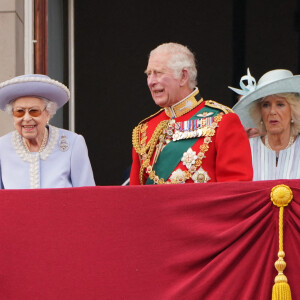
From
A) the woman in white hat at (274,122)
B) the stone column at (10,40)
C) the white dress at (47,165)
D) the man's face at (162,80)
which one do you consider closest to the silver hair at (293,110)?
the woman in white hat at (274,122)

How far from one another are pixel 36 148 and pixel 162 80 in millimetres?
692

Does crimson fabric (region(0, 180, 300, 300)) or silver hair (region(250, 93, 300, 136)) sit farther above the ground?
silver hair (region(250, 93, 300, 136))

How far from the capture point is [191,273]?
166 inches

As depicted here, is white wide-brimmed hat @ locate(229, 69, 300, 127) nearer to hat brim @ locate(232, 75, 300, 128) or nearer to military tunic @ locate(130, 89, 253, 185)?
hat brim @ locate(232, 75, 300, 128)

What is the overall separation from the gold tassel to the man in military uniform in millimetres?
518

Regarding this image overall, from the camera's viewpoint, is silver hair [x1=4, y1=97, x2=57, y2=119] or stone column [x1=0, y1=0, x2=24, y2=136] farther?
stone column [x1=0, y1=0, x2=24, y2=136]

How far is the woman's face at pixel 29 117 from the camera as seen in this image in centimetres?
490

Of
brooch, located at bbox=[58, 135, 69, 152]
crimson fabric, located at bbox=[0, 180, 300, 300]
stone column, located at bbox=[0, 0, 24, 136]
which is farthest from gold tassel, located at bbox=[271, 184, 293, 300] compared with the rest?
stone column, located at bbox=[0, 0, 24, 136]

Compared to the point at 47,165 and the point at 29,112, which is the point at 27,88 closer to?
the point at 29,112

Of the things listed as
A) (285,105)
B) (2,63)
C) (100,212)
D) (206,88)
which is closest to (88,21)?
(206,88)

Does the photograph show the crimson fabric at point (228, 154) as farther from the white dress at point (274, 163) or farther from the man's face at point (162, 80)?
the white dress at point (274, 163)

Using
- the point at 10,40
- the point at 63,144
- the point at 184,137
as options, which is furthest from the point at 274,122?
the point at 10,40

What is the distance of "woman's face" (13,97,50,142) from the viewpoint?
4902 millimetres

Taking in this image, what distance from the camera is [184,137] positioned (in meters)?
4.90
